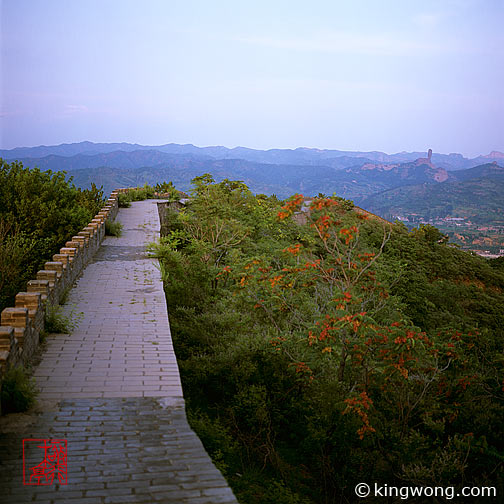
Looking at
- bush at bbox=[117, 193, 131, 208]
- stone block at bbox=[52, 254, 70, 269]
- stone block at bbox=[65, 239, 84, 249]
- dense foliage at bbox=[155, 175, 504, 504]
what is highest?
bush at bbox=[117, 193, 131, 208]

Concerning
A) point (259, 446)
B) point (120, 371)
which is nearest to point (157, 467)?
point (120, 371)

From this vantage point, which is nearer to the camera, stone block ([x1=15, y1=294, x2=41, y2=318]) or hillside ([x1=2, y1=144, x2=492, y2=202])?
stone block ([x1=15, y1=294, x2=41, y2=318])

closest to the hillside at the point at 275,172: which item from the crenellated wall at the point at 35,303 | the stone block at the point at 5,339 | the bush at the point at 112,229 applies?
the bush at the point at 112,229

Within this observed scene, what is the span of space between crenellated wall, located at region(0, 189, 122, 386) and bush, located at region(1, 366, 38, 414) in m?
0.10

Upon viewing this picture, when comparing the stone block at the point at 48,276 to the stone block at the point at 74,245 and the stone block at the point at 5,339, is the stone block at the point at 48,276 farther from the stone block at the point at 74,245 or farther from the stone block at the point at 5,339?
the stone block at the point at 5,339

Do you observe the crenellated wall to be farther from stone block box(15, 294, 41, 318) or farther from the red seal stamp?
the red seal stamp

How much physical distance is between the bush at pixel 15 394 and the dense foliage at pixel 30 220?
575 cm

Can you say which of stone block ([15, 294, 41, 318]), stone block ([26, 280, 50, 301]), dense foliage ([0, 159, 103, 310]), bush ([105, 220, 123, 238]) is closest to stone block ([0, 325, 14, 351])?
stone block ([15, 294, 41, 318])

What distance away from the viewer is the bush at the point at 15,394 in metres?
4.33

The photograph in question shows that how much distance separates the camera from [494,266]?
27.0m

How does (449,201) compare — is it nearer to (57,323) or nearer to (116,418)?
(57,323)

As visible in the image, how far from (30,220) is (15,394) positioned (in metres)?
9.51
